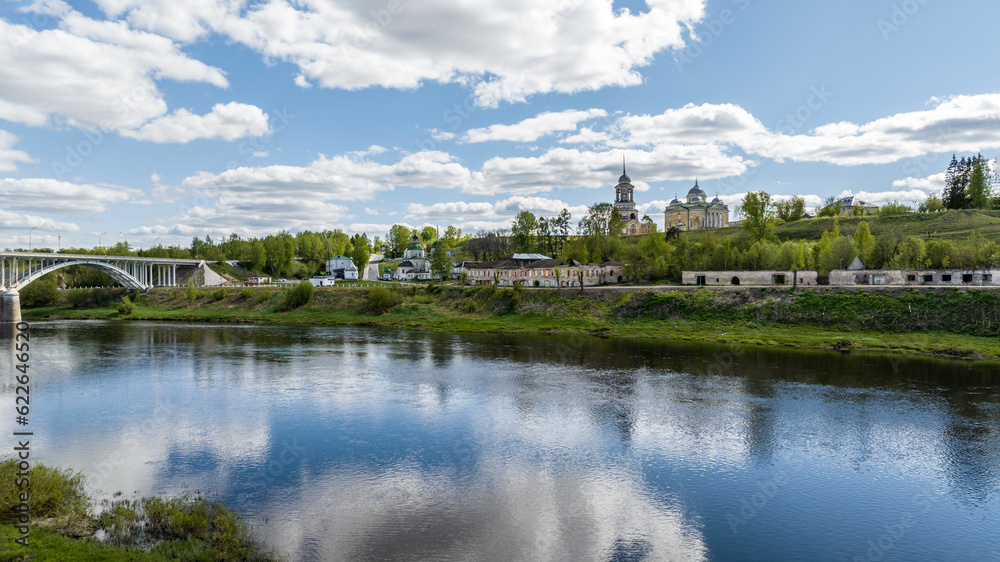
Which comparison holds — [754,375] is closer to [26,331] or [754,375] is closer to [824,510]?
[824,510]

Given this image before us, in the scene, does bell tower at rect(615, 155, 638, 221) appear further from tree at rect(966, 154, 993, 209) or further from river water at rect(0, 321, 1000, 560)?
river water at rect(0, 321, 1000, 560)

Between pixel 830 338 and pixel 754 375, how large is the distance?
54.7ft

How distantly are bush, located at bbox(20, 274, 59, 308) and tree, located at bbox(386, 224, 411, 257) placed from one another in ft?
286

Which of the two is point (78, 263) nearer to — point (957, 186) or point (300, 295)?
point (300, 295)

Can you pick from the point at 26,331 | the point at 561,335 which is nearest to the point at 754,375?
the point at 561,335

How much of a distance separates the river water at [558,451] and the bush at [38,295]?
2376 inches

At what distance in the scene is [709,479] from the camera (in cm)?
1955

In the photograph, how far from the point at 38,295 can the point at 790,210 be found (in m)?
149

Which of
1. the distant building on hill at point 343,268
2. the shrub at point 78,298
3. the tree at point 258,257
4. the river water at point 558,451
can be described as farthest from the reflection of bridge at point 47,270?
the river water at point 558,451

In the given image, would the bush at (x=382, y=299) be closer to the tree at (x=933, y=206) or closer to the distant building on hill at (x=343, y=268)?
the distant building on hill at (x=343, y=268)

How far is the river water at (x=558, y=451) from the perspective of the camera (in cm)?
1555

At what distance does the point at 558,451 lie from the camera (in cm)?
2220

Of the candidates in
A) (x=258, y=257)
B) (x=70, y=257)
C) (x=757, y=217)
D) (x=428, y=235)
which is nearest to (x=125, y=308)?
(x=70, y=257)

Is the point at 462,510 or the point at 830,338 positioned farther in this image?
the point at 830,338
